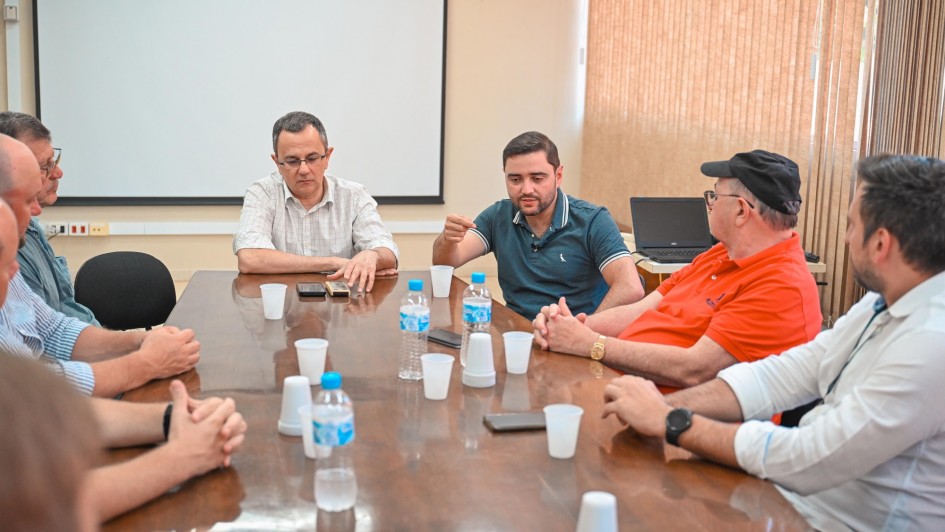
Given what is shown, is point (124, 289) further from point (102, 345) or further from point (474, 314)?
point (474, 314)

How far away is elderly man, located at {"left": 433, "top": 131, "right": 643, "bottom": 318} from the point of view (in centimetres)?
339

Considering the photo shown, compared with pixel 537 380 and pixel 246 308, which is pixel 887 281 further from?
pixel 246 308

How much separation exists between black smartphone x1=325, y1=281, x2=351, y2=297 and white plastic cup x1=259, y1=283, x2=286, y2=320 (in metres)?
0.39

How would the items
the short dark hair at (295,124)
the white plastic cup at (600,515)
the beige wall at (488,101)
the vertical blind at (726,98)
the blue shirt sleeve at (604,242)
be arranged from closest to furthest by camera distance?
the white plastic cup at (600,515) → the blue shirt sleeve at (604,242) → the short dark hair at (295,124) → the vertical blind at (726,98) → the beige wall at (488,101)

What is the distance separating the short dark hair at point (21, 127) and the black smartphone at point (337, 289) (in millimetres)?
1085

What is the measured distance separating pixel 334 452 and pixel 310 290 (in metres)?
1.60

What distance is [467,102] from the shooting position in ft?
21.2

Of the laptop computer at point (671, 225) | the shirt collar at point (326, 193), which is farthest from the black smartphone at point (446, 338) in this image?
the laptop computer at point (671, 225)

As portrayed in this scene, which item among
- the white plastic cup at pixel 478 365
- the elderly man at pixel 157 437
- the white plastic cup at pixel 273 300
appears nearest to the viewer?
the elderly man at pixel 157 437

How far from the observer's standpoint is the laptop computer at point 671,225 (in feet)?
14.7

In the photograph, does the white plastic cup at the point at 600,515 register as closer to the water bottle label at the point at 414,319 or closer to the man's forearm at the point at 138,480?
the man's forearm at the point at 138,480

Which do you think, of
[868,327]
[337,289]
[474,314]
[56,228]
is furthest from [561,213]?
[56,228]

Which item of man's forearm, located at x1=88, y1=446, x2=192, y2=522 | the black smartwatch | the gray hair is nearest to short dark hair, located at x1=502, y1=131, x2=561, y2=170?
the gray hair

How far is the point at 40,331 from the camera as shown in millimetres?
2379
